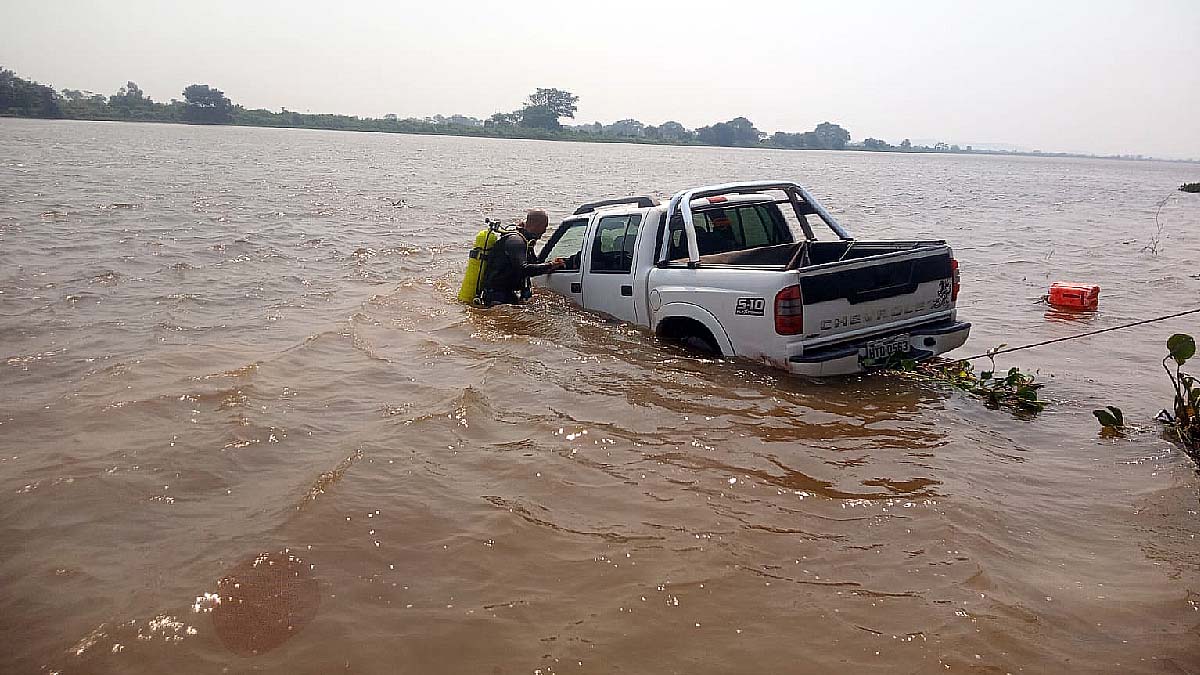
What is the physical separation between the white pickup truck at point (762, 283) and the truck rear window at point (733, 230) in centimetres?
1

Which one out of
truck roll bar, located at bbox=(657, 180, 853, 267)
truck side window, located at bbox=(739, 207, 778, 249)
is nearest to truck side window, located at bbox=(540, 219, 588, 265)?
truck roll bar, located at bbox=(657, 180, 853, 267)

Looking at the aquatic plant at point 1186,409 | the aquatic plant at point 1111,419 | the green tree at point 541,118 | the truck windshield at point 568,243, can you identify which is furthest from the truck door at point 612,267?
the green tree at point 541,118

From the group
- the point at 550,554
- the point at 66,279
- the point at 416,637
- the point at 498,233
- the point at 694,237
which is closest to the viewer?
the point at 416,637

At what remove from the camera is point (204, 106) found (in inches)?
4587

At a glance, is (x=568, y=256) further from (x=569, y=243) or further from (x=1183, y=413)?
(x=1183, y=413)

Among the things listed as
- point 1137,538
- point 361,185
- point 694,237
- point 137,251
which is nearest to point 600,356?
point 694,237

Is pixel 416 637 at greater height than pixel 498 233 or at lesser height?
lesser

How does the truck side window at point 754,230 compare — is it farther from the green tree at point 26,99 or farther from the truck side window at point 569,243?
the green tree at point 26,99

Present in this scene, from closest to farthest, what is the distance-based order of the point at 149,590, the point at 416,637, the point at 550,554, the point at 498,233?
1. the point at 416,637
2. the point at 149,590
3. the point at 550,554
4. the point at 498,233

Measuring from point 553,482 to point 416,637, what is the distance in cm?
Answer: 180

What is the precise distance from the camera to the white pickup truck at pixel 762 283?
662 cm

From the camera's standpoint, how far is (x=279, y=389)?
7.07m

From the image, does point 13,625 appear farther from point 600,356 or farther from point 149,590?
point 600,356

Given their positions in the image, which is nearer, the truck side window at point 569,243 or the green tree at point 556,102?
the truck side window at point 569,243
